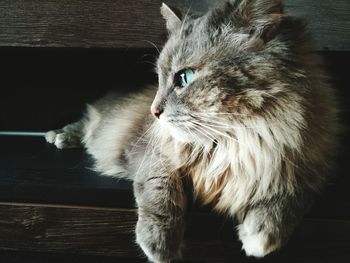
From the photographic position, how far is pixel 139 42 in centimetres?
124

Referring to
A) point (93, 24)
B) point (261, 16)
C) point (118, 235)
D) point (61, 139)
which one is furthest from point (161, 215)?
point (61, 139)

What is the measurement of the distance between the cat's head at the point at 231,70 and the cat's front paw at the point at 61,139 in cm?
70

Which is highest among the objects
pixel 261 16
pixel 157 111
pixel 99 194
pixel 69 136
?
pixel 261 16

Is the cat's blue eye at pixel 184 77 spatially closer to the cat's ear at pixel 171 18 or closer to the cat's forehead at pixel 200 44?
the cat's forehead at pixel 200 44

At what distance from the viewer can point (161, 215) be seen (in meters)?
0.97

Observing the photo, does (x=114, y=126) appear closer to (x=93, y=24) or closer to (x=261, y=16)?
(x=93, y=24)

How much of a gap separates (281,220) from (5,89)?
142 centimetres

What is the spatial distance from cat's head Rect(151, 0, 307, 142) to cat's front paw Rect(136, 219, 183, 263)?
227 millimetres

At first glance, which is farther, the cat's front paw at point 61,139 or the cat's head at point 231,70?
the cat's front paw at point 61,139

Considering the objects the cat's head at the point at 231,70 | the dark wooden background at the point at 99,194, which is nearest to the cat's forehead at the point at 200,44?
the cat's head at the point at 231,70

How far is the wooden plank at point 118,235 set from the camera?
1.07 m

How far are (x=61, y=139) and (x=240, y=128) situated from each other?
0.88 metres

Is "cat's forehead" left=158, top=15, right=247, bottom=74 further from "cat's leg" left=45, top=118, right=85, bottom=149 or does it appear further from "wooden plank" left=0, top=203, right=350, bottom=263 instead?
"cat's leg" left=45, top=118, right=85, bottom=149

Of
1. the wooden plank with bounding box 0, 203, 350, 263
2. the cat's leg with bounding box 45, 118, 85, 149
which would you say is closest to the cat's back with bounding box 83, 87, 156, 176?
the cat's leg with bounding box 45, 118, 85, 149
